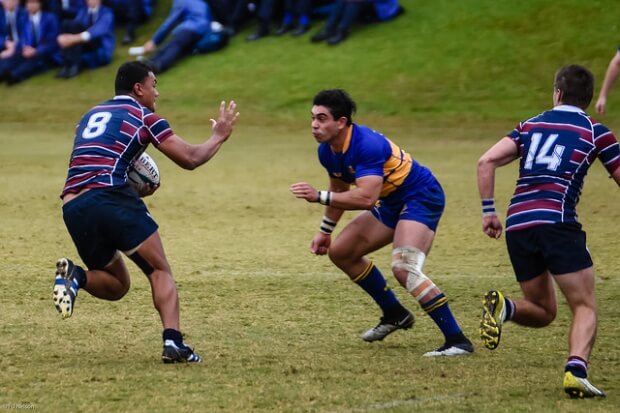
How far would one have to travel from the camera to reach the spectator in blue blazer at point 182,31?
25500 mm

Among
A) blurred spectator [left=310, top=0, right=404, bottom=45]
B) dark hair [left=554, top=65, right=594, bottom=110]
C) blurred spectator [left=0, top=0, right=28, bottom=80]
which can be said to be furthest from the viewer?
blurred spectator [left=0, top=0, right=28, bottom=80]

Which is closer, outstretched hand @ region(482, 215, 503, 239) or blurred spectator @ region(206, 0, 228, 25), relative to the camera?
outstretched hand @ region(482, 215, 503, 239)

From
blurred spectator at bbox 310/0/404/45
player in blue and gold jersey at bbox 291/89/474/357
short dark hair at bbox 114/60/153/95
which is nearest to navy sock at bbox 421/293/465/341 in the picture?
player in blue and gold jersey at bbox 291/89/474/357

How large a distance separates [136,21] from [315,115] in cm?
2074

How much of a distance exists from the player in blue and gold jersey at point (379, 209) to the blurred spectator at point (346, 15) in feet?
55.2

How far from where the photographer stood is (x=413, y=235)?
805cm

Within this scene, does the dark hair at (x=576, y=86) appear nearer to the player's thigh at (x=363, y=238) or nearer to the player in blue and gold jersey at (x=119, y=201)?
the player's thigh at (x=363, y=238)

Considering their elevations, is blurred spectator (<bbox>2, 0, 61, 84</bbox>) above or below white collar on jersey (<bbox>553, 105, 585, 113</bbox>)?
below

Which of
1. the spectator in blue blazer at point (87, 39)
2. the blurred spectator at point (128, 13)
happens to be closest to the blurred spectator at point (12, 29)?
the spectator in blue blazer at point (87, 39)

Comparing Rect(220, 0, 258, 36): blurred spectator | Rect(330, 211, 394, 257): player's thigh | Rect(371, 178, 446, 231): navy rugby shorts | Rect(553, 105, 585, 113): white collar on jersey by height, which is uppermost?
Rect(553, 105, 585, 113): white collar on jersey

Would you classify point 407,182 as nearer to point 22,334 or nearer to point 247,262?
point 22,334

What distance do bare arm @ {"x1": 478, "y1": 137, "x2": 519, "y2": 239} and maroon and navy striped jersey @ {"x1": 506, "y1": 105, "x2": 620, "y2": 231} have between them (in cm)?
7

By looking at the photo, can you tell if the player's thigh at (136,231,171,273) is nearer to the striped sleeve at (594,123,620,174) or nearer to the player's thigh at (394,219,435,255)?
the player's thigh at (394,219,435,255)

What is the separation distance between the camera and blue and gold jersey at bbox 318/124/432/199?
7961 millimetres
